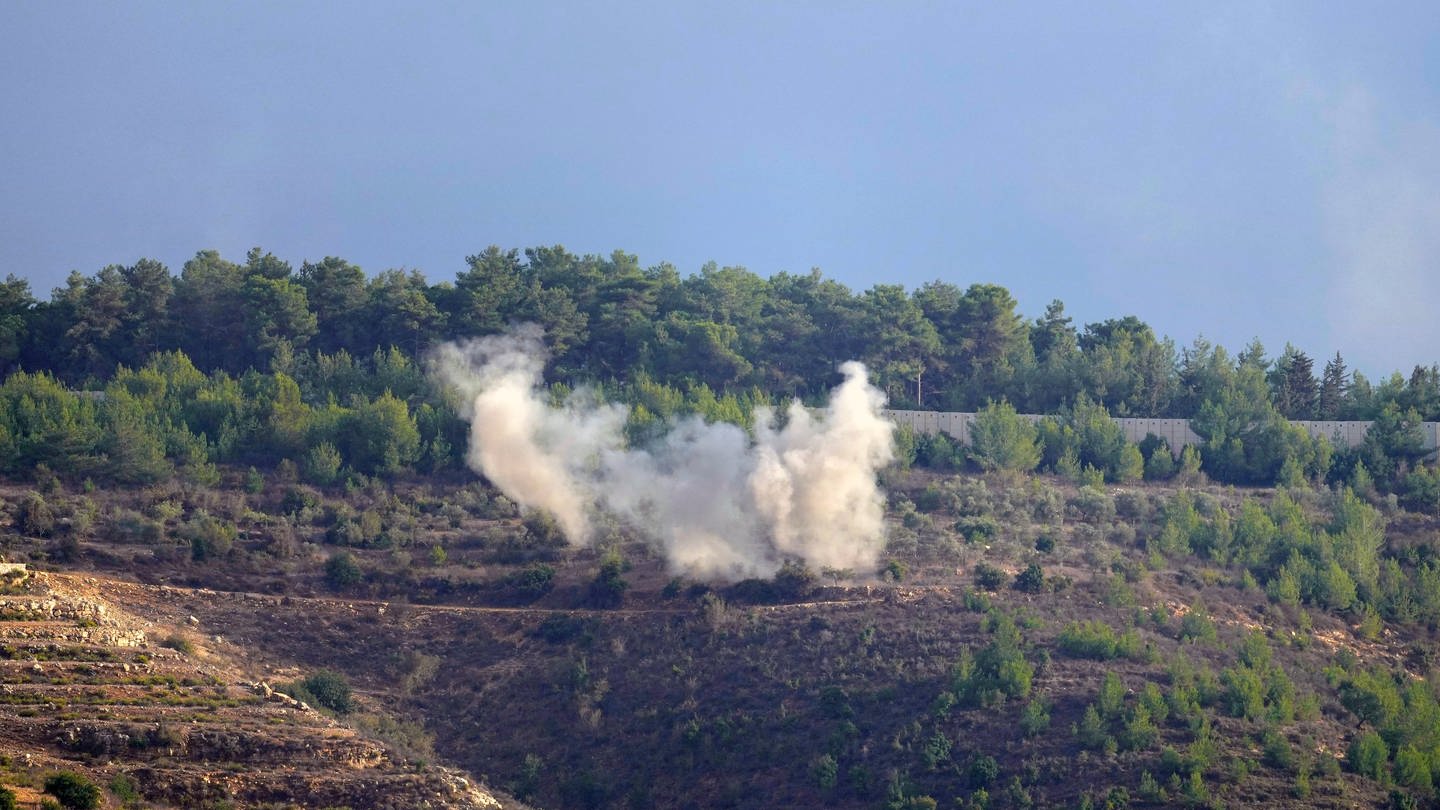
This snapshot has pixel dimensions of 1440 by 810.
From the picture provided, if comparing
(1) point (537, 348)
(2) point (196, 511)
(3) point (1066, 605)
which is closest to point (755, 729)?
(3) point (1066, 605)

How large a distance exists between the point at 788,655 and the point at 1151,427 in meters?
33.6

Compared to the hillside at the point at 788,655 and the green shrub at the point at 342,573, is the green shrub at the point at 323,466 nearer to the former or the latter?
the hillside at the point at 788,655

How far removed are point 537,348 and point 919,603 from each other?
1287 inches

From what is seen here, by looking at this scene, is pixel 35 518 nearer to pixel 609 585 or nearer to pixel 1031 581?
pixel 609 585

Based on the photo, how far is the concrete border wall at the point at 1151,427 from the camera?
77.8m

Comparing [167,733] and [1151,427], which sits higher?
[1151,427]

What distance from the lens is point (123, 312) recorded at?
8444 cm

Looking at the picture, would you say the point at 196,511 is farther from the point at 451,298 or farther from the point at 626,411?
the point at 451,298

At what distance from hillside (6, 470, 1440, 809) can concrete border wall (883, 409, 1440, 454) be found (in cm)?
995

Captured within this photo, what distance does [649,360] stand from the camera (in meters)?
84.4

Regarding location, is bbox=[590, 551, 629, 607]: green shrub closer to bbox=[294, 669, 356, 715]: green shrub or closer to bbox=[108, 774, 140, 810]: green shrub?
bbox=[294, 669, 356, 715]: green shrub

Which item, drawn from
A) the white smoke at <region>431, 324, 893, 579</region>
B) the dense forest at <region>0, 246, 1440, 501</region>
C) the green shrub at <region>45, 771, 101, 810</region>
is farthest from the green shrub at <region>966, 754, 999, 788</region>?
the dense forest at <region>0, 246, 1440, 501</region>

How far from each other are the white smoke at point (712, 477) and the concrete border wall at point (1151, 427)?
32.1ft

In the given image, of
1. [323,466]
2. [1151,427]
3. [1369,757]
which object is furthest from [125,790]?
[1151,427]
